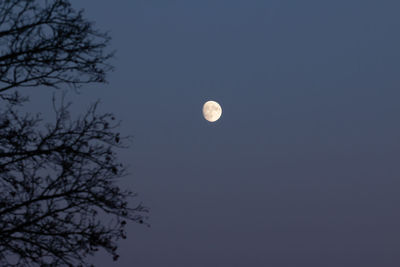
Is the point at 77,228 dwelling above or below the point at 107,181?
below

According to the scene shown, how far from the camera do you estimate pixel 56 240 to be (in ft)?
27.5

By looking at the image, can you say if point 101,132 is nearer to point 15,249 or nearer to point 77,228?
point 77,228

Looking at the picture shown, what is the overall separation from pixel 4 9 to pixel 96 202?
3080 mm

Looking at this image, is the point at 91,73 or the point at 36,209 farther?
the point at 91,73

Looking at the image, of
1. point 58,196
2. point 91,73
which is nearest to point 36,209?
point 58,196

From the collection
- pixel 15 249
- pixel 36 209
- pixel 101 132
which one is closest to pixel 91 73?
pixel 101 132

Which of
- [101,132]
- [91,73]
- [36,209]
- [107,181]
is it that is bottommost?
[36,209]

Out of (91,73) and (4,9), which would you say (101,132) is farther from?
(4,9)

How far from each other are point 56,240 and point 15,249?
566 millimetres

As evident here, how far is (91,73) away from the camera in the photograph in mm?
9070

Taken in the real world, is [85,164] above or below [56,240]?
above

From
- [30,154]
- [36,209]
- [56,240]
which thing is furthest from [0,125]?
[56,240]

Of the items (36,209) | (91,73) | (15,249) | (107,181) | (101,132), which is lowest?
(15,249)

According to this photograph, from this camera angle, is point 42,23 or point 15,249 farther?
point 42,23
